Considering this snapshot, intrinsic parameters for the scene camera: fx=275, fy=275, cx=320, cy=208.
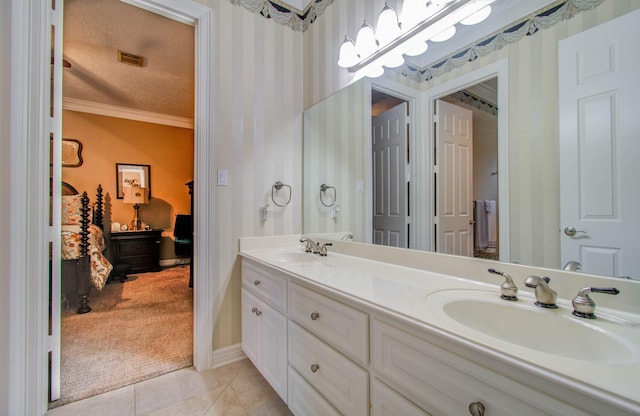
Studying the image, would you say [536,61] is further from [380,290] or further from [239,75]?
[239,75]

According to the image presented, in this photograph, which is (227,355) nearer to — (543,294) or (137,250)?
(543,294)

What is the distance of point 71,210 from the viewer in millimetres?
3328

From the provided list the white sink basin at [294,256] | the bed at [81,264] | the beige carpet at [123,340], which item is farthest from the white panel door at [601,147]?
the bed at [81,264]

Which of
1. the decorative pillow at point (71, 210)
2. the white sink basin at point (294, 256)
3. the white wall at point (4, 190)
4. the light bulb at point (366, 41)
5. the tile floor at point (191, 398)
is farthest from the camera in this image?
the decorative pillow at point (71, 210)

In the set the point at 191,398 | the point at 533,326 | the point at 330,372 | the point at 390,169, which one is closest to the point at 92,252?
the point at 191,398

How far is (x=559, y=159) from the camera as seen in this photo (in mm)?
917

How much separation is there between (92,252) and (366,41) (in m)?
3.36

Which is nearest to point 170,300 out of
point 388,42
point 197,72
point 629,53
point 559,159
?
point 197,72

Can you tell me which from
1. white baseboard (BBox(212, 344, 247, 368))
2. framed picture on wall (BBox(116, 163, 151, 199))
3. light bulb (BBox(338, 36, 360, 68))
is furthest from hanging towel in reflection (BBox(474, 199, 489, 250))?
framed picture on wall (BBox(116, 163, 151, 199))

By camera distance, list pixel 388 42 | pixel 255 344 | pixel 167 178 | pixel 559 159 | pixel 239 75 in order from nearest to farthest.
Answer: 1. pixel 559 159
2. pixel 388 42
3. pixel 255 344
4. pixel 239 75
5. pixel 167 178

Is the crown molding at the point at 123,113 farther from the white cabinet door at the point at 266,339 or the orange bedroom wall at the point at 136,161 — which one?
the white cabinet door at the point at 266,339

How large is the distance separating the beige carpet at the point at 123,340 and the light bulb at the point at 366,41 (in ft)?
7.59

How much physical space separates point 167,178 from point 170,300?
8.15ft

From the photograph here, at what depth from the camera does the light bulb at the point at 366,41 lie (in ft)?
5.23
